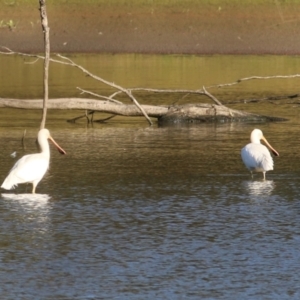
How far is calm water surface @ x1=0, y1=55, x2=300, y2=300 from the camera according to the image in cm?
821

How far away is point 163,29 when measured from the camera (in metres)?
41.7

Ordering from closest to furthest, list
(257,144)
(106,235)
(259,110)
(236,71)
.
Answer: (106,235) < (257,144) < (259,110) < (236,71)

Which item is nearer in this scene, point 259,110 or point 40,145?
point 40,145

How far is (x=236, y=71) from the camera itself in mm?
33562

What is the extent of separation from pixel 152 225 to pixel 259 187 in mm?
2623

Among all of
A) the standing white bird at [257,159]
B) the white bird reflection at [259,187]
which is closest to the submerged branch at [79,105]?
the standing white bird at [257,159]

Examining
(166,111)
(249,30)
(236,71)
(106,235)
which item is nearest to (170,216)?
(106,235)

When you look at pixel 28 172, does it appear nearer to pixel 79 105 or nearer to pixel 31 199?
pixel 31 199

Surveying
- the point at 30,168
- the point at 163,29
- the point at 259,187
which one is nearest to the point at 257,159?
the point at 259,187

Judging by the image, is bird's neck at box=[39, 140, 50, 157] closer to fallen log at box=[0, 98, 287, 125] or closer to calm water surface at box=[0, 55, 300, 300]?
calm water surface at box=[0, 55, 300, 300]

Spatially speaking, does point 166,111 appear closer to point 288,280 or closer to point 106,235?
point 106,235

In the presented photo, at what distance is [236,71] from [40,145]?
68.8ft

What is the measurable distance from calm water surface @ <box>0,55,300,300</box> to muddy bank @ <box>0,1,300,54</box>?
2389 centimetres

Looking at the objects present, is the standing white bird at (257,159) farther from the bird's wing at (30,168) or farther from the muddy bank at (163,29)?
the muddy bank at (163,29)
